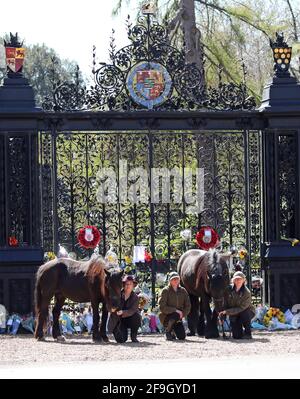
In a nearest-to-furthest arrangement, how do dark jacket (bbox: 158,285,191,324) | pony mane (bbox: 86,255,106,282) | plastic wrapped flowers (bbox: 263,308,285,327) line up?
pony mane (bbox: 86,255,106,282), dark jacket (bbox: 158,285,191,324), plastic wrapped flowers (bbox: 263,308,285,327)

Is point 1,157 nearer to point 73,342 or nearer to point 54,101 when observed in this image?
point 54,101

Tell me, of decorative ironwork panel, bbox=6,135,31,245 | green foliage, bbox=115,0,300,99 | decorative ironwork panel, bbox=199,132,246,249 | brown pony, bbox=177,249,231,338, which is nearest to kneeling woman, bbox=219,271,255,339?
brown pony, bbox=177,249,231,338

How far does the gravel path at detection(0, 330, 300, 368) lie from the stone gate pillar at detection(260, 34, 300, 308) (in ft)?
3.66

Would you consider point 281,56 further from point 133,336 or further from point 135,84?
point 133,336

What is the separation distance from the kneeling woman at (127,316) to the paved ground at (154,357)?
0.60 ft

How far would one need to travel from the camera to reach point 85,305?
761 inches

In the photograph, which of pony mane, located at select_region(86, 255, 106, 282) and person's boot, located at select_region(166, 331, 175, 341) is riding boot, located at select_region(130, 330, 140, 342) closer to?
person's boot, located at select_region(166, 331, 175, 341)

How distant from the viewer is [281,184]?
1908cm

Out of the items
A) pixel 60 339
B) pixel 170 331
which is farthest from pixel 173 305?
pixel 60 339

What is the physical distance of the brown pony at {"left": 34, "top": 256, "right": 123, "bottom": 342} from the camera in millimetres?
17016

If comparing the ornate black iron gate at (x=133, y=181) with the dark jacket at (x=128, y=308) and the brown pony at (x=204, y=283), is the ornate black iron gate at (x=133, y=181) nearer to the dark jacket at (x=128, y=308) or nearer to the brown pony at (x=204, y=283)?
the brown pony at (x=204, y=283)

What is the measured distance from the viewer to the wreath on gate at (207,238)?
18.9 meters

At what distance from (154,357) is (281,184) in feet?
15.5

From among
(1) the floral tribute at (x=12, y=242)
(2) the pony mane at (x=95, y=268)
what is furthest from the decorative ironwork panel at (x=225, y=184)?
(1) the floral tribute at (x=12, y=242)
